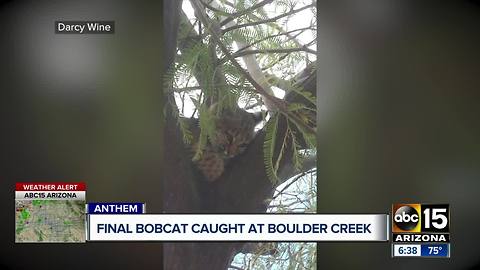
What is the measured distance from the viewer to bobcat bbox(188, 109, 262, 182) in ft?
7.16

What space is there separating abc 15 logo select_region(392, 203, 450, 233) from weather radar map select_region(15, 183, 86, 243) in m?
1.54

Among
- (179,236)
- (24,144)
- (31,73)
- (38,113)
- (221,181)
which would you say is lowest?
(179,236)

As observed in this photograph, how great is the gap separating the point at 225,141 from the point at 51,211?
36.4 inches

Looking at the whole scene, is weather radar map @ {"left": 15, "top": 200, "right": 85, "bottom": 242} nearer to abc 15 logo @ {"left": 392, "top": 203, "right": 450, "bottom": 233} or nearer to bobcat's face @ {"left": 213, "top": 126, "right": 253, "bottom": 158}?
bobcat's face @ {"left": 213, "top": 126, "right": 253, "bottom": 158}

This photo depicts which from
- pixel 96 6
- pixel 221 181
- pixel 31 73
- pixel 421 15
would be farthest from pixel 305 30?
pixel 31 73

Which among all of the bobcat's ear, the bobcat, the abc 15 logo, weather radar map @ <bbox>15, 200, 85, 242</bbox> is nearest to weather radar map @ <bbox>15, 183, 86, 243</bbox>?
weather radar map @ <bbox>15, 200, 85, 242</bbox>

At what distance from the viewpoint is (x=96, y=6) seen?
220cm

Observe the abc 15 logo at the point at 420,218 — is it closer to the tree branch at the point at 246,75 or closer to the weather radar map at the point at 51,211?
the tree branch at the point at 246,75

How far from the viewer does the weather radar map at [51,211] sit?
2.22 metres

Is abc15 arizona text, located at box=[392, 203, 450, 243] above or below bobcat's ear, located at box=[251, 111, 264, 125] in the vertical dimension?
below

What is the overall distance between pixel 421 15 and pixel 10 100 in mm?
2036

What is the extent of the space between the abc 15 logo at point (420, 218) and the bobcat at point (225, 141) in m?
0.80

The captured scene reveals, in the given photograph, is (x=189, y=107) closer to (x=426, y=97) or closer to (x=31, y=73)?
(x=31, y=73)

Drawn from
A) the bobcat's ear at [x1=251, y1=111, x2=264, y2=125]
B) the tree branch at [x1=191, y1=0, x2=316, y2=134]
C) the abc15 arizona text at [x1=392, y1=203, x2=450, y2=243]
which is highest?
the tree branch at [x1=191, y1=0, x2=316, y2=134]
